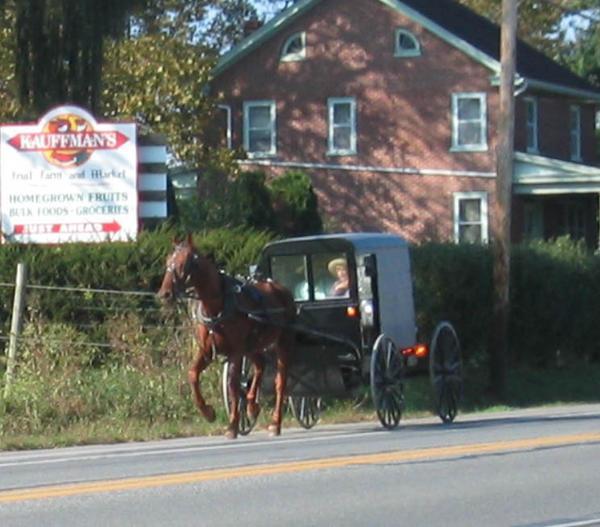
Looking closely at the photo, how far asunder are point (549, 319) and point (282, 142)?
63.7 feet

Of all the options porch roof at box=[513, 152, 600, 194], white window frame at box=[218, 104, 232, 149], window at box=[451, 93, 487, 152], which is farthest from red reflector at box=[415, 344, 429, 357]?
white window frame at box=[218, 104, 232, 149]

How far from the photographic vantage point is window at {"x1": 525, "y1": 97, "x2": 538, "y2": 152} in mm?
48094

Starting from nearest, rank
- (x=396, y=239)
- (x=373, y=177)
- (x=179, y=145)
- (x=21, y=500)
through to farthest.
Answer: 1. (x=21, y=500)
2. (x=396, y=239)
3. (x=179, y=145)
4. (x=373, y=177)

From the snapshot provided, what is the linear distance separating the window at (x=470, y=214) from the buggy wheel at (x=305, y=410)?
26270mm

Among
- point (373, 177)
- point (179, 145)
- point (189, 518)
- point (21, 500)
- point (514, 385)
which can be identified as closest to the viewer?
point (189, 518)

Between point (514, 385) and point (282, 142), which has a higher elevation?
point (282, 142)

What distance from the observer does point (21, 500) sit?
41.6ft

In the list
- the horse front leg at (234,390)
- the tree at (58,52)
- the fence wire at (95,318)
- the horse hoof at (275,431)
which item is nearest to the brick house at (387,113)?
the tree at (58,52)

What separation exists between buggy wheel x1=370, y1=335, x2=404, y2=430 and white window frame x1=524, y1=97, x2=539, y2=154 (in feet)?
94.0

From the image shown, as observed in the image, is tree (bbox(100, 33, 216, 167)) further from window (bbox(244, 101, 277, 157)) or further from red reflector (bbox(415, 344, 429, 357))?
red reflector (bbox(415, 344, 429, 357))

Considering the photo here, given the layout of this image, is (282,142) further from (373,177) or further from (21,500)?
(21,500)

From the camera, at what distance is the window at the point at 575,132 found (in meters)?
51.1

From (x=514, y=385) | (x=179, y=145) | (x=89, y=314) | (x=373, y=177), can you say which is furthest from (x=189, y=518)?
(x=373, y=177)

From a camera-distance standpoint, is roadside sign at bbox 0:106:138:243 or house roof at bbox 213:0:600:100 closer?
roadside sign at bbox 0:106:138:243
